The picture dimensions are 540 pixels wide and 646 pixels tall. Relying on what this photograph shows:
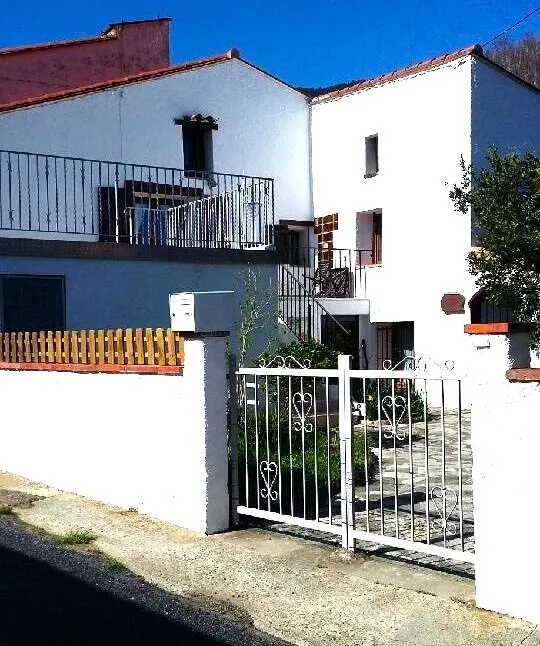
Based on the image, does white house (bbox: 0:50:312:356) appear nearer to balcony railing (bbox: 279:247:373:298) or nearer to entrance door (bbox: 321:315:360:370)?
balcony railing (bbox: 279:247:373:298)

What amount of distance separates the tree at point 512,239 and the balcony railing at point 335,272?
8556 millimetres

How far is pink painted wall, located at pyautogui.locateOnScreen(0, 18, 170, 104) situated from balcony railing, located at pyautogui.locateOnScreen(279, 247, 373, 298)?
807 cm

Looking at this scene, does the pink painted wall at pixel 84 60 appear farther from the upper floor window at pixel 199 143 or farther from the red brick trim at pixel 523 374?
the red brick trim at pixel 523 374

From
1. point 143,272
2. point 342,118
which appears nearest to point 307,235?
point 342,118

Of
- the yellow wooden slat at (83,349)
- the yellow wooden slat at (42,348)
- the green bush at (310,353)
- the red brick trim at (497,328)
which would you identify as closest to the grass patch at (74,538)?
the yellow wooden slat at (83,349)

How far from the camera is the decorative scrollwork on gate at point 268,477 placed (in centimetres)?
626

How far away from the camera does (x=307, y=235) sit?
20766mm

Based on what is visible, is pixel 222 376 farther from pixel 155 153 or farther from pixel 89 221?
pixel 155 153

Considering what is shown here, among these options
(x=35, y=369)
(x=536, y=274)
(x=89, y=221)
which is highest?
(x=89, y=221)

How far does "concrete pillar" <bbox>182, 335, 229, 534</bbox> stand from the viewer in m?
6.35

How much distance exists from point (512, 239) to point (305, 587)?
4127 millimetres

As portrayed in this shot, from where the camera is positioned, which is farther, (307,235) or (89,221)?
(307,235)

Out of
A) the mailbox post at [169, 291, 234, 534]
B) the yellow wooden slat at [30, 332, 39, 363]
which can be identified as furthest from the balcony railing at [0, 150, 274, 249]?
the mailbox post at [169, 291, 234, 534]

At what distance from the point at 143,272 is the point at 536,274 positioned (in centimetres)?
616
